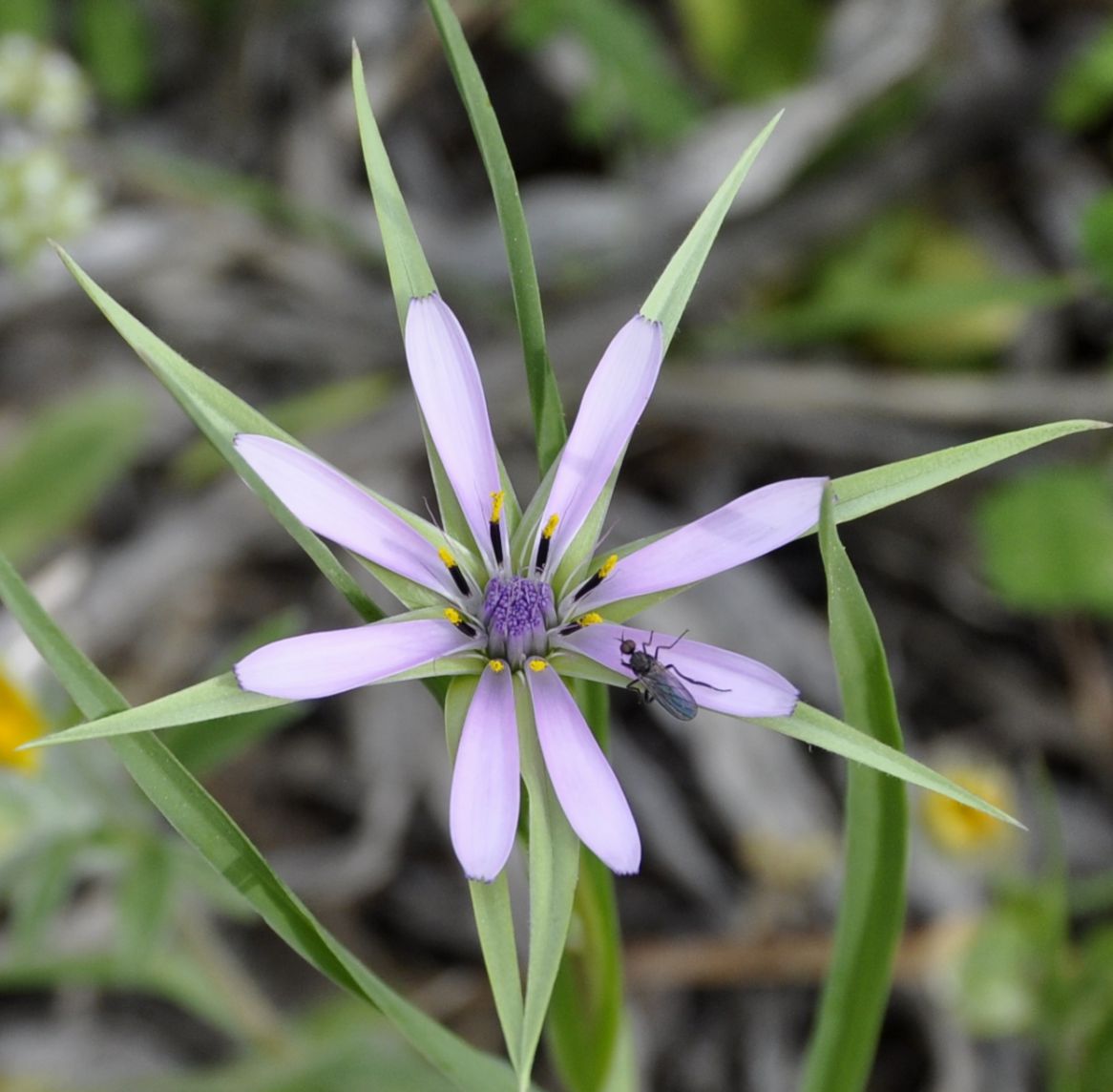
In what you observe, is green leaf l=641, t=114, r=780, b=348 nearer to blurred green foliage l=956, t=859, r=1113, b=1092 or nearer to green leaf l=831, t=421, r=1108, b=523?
green leaf l=831, t=421, r=1108, b=523

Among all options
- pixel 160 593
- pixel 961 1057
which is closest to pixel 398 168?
pixel 160 593

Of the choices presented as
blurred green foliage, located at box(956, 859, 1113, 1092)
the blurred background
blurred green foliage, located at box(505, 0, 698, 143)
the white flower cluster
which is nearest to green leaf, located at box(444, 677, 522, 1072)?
blurred green foliage, located at box(956, 859, 1113, 1092)

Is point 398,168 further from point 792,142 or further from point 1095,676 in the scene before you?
point 1095,676

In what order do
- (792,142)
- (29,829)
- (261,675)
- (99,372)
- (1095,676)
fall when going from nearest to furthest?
(261,675) < (29,829) < (1095,676) < (792,142) < (99,372)

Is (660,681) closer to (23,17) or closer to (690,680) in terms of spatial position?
(690,680)

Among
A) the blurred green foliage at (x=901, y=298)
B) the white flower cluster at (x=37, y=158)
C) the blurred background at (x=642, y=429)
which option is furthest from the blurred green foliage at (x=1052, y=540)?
the white flower cluster at (x=37, y=158)

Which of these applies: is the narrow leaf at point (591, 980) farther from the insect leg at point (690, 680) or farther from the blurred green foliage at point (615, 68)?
the blurred green foliage at point (615, 68)
